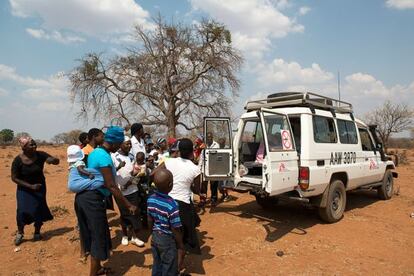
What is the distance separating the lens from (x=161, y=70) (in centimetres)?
1897

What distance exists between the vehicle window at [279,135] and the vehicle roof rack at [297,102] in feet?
1.51

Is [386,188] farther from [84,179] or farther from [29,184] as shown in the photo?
[29,184]

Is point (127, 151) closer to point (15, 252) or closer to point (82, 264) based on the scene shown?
point (82, 264)

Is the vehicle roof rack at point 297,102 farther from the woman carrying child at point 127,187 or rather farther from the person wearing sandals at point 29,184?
the person wearing sandals at point 29,184

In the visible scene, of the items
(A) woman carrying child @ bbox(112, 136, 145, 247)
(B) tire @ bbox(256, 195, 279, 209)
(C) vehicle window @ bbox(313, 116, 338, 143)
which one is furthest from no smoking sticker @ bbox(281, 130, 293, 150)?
(A) woman carrying child @ bbox(112, 136, 145, 247)

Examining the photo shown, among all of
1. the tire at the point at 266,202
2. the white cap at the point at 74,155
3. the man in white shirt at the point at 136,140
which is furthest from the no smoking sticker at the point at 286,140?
the white cap at the point at 74,155

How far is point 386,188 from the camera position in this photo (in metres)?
8.95

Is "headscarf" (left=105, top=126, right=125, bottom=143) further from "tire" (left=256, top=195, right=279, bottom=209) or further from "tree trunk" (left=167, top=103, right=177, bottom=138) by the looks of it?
"tree trunk" (left=167, top=103, right=177, bottom=138)

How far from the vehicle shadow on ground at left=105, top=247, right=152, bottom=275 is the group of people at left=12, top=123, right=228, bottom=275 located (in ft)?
0.70

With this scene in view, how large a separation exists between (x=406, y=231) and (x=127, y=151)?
507 centimetres

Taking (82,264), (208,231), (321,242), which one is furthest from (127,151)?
(321,242)

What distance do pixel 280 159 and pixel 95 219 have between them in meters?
2.95

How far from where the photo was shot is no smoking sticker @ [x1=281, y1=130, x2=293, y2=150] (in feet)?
19.2

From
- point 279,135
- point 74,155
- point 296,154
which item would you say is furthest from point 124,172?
point 296,154
